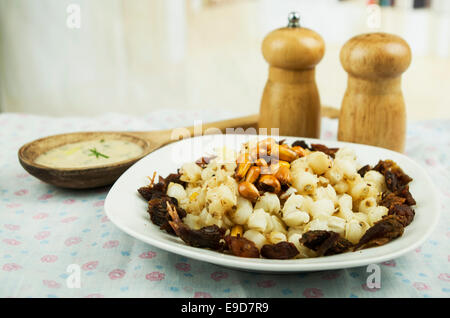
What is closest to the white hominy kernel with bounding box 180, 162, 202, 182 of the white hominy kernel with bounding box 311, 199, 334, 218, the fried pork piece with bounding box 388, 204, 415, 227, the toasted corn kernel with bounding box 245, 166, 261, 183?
the toasted corn kernel with bounding box 245, 166, 261, 183

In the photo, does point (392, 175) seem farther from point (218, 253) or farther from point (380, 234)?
point (218, 253)

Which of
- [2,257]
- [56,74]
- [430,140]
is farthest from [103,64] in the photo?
[2,257]

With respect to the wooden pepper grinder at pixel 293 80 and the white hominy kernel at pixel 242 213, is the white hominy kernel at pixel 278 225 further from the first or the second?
the wooden pepper grinder at pixel 293 80

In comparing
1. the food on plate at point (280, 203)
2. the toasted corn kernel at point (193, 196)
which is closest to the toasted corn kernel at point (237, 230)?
the food on plate at point (280, 203)

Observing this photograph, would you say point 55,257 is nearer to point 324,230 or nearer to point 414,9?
point 324,230

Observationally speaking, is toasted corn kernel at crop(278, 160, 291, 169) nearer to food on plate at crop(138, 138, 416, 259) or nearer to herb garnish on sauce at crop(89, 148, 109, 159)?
food on plate at crop(138, 138, 416, 259)

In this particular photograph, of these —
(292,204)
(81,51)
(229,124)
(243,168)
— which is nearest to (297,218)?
(292,204)

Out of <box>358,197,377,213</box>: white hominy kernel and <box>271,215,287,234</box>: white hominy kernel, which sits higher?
<box>358,197,377,213</box>: white hominy kernel
